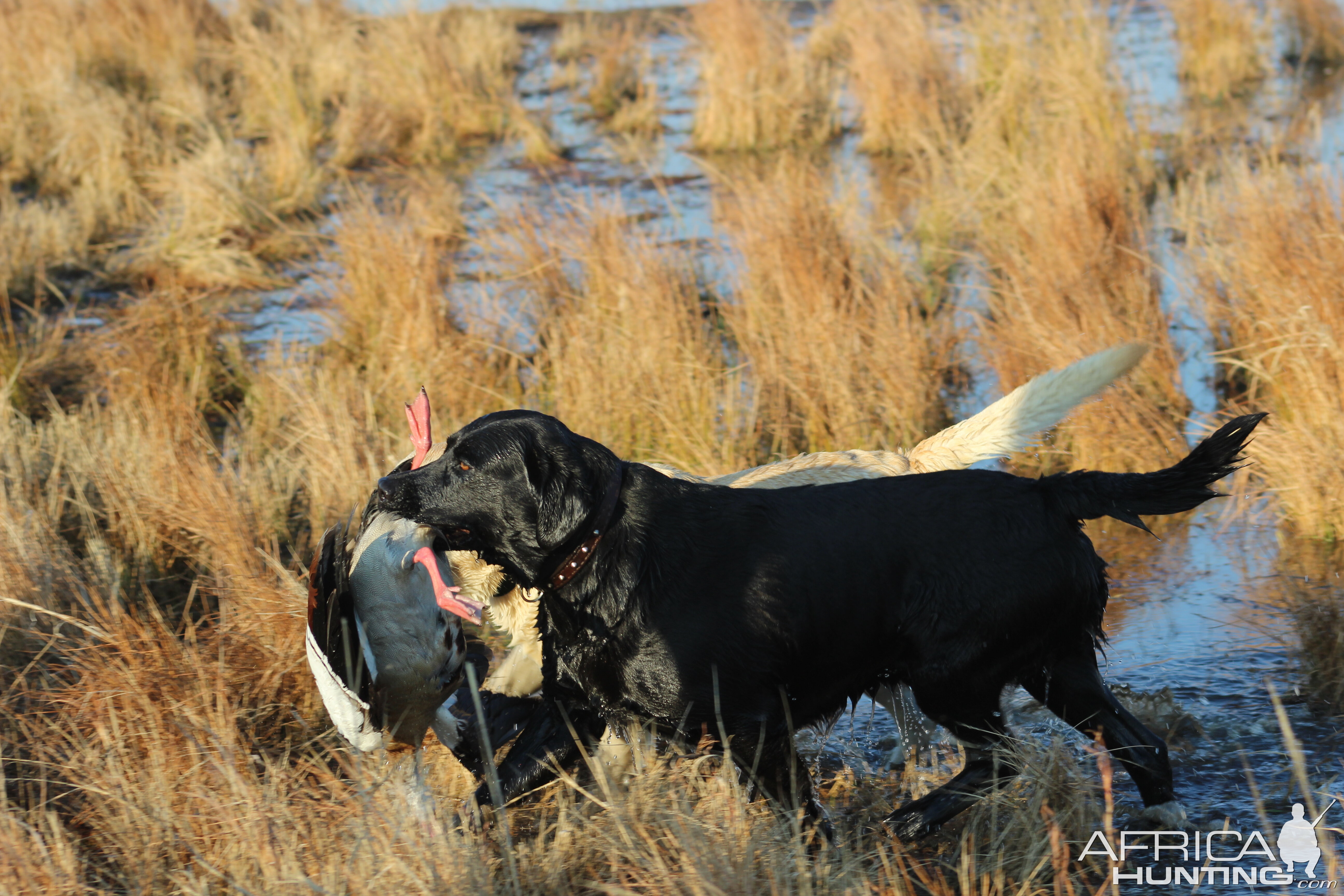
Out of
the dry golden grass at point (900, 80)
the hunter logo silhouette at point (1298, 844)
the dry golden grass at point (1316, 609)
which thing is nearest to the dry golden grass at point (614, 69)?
the dry golden grass at point (900, 80)

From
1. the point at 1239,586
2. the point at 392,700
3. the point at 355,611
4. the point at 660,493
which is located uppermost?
the point at 660,493

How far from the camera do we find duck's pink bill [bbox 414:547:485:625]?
129 inches

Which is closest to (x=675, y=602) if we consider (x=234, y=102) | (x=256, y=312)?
(x=256, y=312)

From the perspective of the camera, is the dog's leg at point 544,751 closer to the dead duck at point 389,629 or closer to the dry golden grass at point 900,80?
the dead duck at point 389,629

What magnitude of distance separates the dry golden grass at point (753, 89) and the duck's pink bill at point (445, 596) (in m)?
8.68

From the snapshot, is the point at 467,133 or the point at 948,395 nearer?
the point at 948,395

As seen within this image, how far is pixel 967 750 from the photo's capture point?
354cm

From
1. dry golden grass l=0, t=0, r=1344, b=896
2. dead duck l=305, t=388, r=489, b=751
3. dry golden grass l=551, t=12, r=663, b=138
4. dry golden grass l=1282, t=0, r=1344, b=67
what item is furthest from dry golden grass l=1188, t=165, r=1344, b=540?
dry golden grass l=1282, t=0, r=1344, b=67

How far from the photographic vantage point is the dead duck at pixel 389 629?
3387mm

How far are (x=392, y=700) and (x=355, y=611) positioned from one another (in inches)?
10.6

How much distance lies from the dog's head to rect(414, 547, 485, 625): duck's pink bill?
109mm

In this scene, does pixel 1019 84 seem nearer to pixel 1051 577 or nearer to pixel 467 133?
pixel 467 133

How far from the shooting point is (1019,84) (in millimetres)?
9883

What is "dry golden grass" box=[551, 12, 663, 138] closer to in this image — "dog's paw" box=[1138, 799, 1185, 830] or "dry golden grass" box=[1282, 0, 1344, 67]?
"dry golden grass" box=[1282, 0, 1344, 67]
